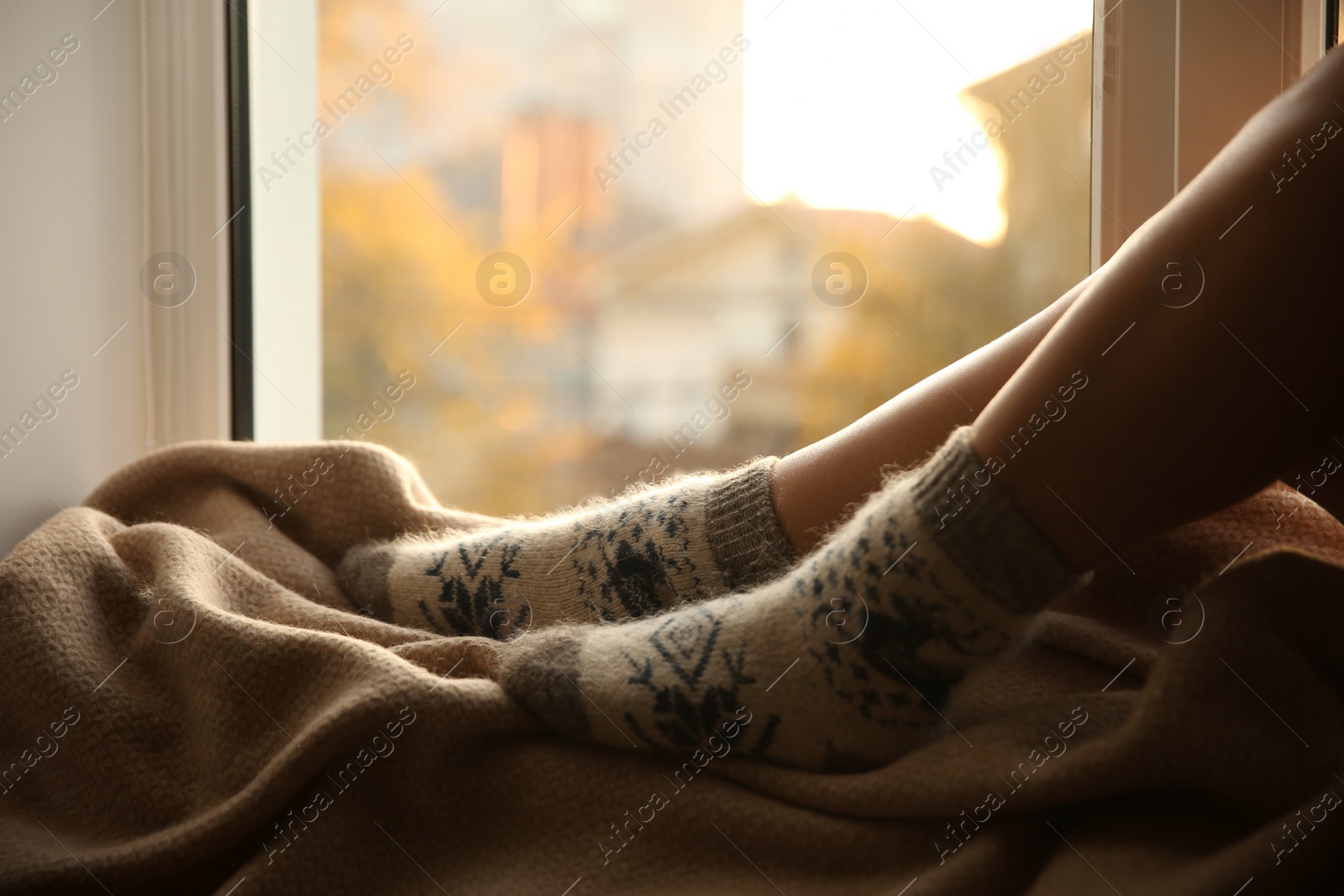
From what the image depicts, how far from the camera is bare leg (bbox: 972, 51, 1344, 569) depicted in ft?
1.35

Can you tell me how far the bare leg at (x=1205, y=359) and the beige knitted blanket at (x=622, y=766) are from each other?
0.18ft

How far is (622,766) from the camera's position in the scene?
19.0 inches

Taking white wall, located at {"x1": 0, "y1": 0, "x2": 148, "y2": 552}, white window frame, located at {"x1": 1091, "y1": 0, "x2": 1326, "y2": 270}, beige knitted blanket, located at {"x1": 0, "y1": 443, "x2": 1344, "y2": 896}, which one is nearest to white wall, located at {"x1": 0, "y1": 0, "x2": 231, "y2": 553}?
white wall, located at {"x1": 0, "y1": 0, "x2": 148, "y2": 552}

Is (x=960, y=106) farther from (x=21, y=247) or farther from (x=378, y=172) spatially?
(x=21, y=247)

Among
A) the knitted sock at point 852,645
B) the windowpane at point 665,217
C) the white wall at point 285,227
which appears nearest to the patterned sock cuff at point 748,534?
→ the knitted sock at point 852,645

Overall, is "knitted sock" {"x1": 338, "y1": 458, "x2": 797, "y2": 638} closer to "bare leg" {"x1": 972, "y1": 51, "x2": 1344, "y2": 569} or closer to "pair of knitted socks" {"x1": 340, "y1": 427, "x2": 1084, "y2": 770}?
"pair of knitted socks" {"x1": 340, "y1": 427, "x2": 1084, "y2": 770}

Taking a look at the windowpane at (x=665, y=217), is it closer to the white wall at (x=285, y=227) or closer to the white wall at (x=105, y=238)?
the white wall at (x=285, y=227)

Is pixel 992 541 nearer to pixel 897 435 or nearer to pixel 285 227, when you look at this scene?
pixel 897 435

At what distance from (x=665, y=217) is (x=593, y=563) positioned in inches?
20.9

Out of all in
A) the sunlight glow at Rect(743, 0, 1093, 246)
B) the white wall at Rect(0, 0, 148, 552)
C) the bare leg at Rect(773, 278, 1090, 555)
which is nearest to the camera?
the bare leg at Rect(773, 278, 1090, 555)

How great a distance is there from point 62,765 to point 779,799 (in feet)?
1.41

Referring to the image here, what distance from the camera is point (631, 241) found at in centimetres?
106

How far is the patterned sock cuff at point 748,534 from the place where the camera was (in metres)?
0.62

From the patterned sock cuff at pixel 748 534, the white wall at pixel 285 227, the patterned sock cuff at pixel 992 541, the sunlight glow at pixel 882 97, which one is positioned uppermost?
the white wall at pixel 285 227
